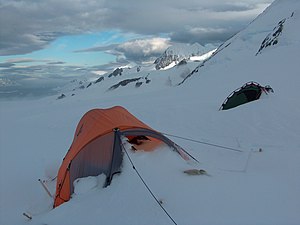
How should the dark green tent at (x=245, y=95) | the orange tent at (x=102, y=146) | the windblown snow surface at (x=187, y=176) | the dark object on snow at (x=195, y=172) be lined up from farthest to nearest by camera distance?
1. the dark green tent at (x=245, y=95)
2. the orange tent at (x=102, y=146)
3. the dark object on snow at (x=195, y=172)
4. the windblown snow surface at (x=187, y=176)

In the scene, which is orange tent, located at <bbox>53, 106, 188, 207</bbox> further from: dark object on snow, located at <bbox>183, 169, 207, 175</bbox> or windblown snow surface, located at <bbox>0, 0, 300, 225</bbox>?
dark object on snow, located at <bbox>183, 169, 207, 175</bbox>

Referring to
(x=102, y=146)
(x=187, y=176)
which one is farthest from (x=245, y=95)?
(x=102, y=146)

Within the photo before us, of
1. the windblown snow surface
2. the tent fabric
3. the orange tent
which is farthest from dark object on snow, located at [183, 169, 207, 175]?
the tent fabric

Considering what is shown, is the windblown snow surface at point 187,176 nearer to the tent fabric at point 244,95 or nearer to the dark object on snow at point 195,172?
the dark object on snow at point 195,172

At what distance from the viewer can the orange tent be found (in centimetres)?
775

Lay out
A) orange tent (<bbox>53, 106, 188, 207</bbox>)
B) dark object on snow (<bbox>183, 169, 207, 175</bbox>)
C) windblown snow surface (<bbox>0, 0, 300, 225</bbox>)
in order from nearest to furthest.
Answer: windblown snow surface (<bbox>0, 0, 300, 225</bbox>) < dark object on snow (<bbox>183, 169, 207, 175</bbox>) < orange tent (<bbox>53, 106, 188, 207</bbox>)

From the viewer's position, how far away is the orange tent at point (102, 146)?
25.4 feet

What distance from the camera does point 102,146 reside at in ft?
26.6

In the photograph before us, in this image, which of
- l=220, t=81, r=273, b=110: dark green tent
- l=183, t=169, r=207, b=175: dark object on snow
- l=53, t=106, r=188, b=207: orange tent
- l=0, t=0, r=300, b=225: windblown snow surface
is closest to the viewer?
l=0, t=0, r=300, b=225: windblown snow surface

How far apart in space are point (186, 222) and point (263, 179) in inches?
109

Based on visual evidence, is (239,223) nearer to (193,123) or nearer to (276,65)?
(193,123)

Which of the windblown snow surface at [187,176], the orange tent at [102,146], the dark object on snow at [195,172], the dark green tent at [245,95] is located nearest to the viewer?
the windblown snow surface at [187,176]

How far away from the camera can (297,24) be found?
4288 centimetres

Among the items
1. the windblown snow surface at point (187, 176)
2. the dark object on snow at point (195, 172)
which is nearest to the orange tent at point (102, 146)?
the windblown snow surface at point (187, 176)
